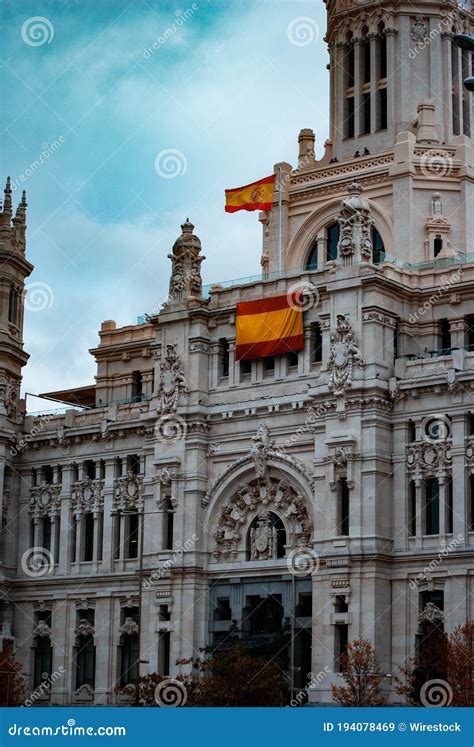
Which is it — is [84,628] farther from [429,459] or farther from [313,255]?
[313,255]

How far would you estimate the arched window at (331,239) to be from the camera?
4060 inches

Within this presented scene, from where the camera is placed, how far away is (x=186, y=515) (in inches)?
3644

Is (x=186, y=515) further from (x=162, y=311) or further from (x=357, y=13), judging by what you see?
(x=357, y=13)

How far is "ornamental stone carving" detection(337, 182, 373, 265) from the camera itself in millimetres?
89250

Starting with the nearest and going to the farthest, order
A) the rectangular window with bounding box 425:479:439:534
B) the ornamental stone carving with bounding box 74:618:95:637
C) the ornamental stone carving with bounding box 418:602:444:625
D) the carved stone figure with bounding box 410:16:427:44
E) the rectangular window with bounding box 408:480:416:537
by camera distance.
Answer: the ornamental stone carving with bounding box 418:602:444:625, the rectangular window with bounding box 425:479:439:534, the rectangular window with bounding box 408:480:416:537, the ornamental stone carving with bounding box 74:618:95:637, the carved stone figure with bounding box 410:16:427:44

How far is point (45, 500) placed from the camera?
104 m

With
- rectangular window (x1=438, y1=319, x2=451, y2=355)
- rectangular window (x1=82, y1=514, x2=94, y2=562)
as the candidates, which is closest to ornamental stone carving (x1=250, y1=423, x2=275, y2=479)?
rectangular window (x1=438, y1=319, x2=451, y2=355)

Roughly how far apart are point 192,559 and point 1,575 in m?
17.0

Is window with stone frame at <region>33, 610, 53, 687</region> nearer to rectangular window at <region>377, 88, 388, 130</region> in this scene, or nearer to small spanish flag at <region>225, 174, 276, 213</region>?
small spanish flag at <region>225, 174, 276, 213</region>

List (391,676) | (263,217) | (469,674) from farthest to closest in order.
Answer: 1. (263,217)
2. (391,676)
3. (469,674)

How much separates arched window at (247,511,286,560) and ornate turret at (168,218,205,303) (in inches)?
620

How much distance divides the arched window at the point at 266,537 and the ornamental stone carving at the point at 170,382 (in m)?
9.43
